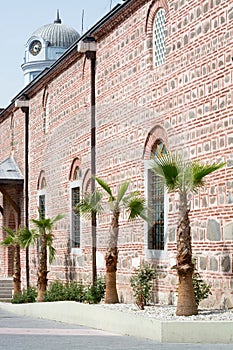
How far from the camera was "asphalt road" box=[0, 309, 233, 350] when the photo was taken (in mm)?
10766

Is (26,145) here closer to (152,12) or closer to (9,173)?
(9,173)

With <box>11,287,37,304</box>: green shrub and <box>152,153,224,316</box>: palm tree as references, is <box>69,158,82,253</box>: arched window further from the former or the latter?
<box>152,153,224,316</box>: palm tree

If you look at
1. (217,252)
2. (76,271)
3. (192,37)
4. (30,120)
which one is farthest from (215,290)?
(30,120)

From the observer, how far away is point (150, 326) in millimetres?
11664

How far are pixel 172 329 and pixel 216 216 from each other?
285cm

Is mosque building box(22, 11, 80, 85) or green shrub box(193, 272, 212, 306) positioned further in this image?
mosque building box(22, 11, 80, 85)

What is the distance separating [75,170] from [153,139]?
6.09 m

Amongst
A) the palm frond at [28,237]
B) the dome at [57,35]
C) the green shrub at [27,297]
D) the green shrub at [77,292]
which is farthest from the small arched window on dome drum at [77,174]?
the dome at [57,35]

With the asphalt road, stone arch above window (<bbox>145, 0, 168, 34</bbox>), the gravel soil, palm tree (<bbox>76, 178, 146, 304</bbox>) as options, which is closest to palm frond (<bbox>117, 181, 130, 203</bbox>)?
palm tree (<bbox>76, 178, 146, 304</bbox>)

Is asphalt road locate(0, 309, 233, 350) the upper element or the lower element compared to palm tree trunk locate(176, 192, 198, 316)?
lower

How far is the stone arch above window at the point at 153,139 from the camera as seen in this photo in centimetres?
1577

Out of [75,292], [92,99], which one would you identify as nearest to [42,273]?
[75,292]

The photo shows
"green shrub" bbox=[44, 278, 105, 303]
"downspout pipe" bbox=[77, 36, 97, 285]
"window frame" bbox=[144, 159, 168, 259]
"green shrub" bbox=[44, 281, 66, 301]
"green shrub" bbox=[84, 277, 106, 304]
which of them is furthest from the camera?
"downspout pipe" bbox=[77, 36, 97, 285]

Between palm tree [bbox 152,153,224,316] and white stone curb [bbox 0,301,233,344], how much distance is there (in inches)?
28.0
